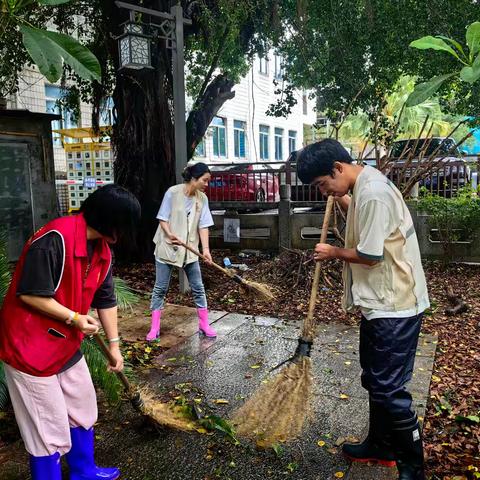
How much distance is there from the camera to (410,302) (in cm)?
252

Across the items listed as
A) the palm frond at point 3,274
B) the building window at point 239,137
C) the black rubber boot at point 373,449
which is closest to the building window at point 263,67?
the building window at point 239,137

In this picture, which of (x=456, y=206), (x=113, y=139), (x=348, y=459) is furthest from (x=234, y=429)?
(x=113, y=139)

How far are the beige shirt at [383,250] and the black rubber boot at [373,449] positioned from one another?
66 cm

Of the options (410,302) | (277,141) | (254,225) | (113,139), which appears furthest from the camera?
(277,141)

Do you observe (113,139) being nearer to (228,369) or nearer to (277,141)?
(228,369)

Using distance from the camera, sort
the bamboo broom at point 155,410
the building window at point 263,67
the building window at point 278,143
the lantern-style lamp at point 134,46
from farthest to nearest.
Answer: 1. the building window at point 278,143
2. the building window at point 263,67
3. the lantern-style lamp at point 134,46
4. the bamboo broom at point 155,410

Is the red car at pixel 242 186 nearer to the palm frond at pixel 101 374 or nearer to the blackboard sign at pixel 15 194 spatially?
the blackboard sign at pixel 15 194

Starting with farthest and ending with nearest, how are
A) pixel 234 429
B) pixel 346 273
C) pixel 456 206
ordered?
1. pixel 456 206
2. pixel 234 429
3. pixel 346 273

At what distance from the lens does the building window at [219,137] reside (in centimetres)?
2488

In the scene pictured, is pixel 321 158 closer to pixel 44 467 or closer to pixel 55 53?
pixel 55 53

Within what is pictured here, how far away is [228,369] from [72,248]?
2531 millimetres

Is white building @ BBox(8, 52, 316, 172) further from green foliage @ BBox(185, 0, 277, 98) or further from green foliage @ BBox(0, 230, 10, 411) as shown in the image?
green foliage @ BBox(0, 230, 10, 411)

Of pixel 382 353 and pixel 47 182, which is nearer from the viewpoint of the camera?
pixel 382 353

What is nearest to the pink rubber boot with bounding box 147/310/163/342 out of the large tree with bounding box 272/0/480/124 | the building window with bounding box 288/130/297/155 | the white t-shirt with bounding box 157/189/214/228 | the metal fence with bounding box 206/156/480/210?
the white t-shirt with bounding box 157/189/214/228
